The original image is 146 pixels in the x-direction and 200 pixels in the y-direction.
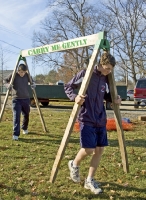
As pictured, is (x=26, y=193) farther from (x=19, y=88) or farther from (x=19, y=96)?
(x=19, y=88)

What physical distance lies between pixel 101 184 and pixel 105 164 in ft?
3.05

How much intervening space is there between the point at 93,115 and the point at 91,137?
0.99 ft

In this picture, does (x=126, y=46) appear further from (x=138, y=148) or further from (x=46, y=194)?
(x=46, y=194)

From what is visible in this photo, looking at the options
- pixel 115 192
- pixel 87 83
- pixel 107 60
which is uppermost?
pixel 107 60

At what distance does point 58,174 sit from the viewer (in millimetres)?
4395

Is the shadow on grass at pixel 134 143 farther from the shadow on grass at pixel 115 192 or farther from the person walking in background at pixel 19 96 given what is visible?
the shadow on grass at pixel 115 192

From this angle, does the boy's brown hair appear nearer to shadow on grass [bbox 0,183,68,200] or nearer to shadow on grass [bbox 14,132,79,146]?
shadow on grass [bbox 14,132,79,146]

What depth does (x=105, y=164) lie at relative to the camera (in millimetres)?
4949

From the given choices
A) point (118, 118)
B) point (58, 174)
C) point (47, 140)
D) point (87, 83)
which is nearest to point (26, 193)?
point (58, 174)

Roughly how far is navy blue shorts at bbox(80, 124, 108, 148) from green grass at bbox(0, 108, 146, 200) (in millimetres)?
653

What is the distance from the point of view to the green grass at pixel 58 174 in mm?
3664

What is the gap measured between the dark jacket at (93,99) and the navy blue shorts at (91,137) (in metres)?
0.07

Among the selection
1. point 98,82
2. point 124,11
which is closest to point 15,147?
point 98,82

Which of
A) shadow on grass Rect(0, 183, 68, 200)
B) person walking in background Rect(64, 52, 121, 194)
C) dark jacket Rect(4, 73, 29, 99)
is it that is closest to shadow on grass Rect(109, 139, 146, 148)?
dark jacket Rect(4, 73, 29, 99)
